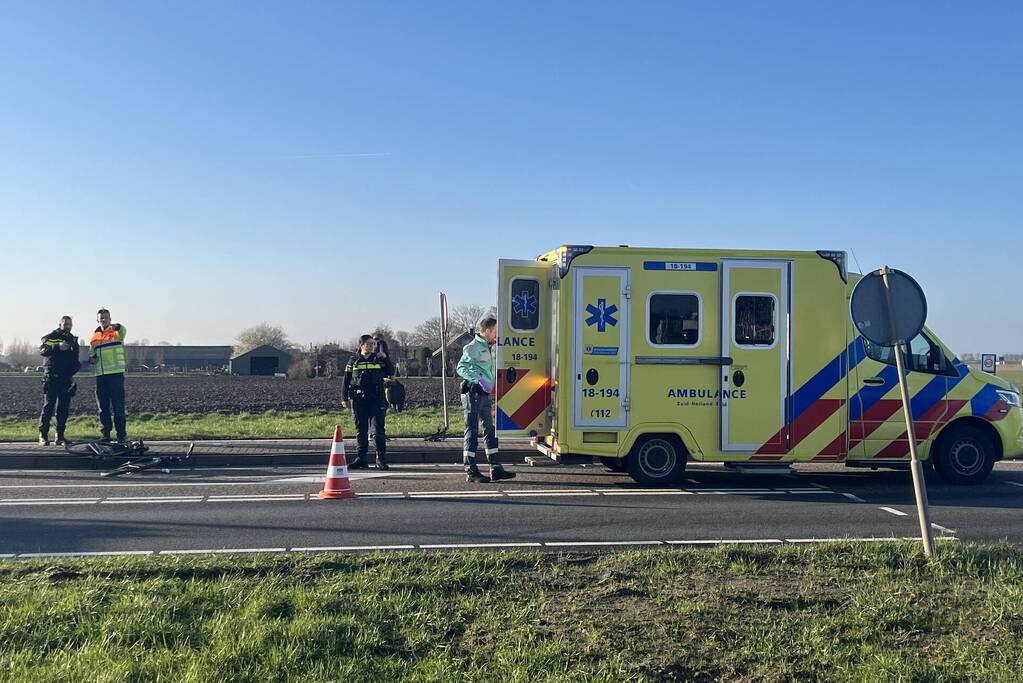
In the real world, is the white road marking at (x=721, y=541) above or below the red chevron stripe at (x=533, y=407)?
below

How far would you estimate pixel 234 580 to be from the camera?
577 centimetres

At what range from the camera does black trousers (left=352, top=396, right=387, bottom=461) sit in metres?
12.3

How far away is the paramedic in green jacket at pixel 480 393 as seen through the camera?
1101cm

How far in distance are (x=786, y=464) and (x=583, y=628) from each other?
6.62 metres

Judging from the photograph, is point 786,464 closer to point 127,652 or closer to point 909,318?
point 909,318

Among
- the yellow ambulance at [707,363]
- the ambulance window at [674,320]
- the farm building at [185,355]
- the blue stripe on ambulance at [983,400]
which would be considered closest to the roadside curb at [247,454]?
the yellow ambulance at [707,363]

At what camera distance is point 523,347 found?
11.0 meters

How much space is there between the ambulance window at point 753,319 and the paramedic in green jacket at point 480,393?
3.03 meters

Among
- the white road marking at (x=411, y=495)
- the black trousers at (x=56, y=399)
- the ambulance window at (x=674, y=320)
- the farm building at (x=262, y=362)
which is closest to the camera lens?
the white road marking at (x=411, y=495)

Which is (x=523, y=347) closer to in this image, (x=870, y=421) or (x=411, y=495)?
(x=411, y=495)

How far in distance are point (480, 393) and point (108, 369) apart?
6119 millimetres

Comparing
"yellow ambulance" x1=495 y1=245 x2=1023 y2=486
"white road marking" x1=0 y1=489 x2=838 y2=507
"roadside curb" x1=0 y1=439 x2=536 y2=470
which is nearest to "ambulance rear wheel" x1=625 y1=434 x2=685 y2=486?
"yellow ambulance" x1=495 y1=245 x2=1023 y2=486

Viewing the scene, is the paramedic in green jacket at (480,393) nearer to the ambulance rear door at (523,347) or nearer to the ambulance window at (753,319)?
the ambulance rear door at (523,347)

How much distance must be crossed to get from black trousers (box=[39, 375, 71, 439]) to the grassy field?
8133 millimetres
